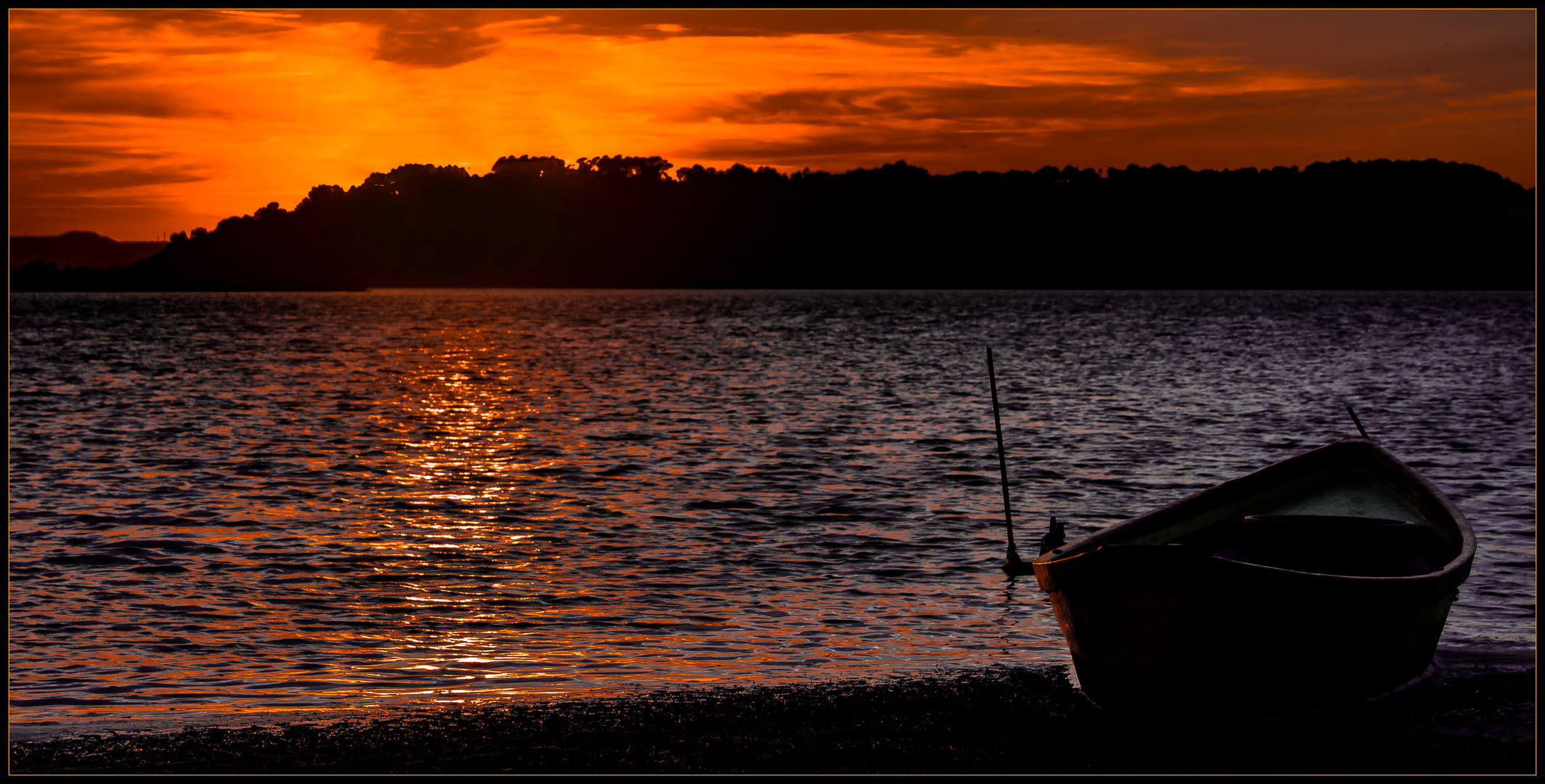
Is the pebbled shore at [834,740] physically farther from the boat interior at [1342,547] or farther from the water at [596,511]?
the boat interior at [1342,547]

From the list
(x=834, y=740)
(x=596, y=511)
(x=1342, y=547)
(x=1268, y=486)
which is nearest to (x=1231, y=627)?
(x=834, y=740)

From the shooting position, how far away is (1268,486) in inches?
579

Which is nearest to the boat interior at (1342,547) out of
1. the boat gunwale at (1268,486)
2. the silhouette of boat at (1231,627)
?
the boat gunwale at (1268,486)

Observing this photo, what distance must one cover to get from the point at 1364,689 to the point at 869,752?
13.4 feet

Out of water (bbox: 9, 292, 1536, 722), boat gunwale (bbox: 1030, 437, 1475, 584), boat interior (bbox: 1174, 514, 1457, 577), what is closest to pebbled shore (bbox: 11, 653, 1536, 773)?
water (bbox: 9, 292, 1536, 722)

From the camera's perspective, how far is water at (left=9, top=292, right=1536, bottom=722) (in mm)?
12539

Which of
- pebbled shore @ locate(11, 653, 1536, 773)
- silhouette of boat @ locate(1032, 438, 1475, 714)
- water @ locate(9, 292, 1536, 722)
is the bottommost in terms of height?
water @ locate(9, 292, 1536, 722)

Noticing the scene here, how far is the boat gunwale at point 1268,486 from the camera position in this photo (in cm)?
1066

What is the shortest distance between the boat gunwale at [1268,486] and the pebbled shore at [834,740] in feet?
3.67

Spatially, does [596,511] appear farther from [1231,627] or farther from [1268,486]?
[1231,627]

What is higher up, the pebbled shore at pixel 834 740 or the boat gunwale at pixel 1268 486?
the boat gunwale at pixel 1268 486

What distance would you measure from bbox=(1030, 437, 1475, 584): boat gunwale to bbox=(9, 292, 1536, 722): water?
1333mm

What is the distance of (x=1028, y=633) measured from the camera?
1351 cm

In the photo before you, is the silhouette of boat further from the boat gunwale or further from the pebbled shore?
the pebbled shore
